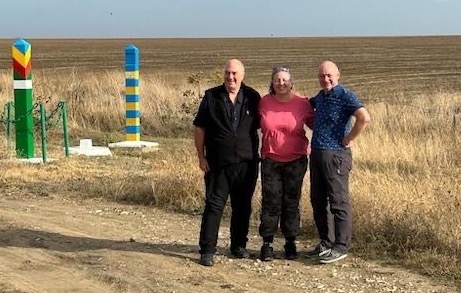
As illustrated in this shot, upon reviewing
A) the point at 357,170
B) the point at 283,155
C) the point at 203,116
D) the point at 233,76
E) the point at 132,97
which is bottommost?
the point at 357,170

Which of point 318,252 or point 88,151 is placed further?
point 88,151

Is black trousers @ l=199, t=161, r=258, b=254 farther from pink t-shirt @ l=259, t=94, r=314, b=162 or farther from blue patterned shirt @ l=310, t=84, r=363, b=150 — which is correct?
blue patterned shirt @ l=310, t=84, r=363, b=150

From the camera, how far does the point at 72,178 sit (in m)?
10.3

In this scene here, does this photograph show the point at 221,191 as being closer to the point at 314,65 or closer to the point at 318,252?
the point at 318,252

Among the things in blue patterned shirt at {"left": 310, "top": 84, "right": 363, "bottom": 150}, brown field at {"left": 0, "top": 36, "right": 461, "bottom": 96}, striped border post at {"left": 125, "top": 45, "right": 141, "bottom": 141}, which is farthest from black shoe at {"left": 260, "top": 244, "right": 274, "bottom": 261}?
brown field at {"left": 0, "top": 36, "right": 461, "bottom": 96}

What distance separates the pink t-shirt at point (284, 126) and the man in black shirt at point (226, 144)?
124mm

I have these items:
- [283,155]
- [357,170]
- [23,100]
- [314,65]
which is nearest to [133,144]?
[23,100]

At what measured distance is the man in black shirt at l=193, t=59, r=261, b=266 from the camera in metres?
6.24

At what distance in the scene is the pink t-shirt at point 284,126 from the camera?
20.4 feet

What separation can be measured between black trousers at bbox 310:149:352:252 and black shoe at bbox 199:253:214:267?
98 centimetres

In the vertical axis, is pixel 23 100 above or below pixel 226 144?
above

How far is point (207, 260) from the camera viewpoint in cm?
624

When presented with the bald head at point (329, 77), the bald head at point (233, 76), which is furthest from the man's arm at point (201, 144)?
the bald head at point (329, 77)

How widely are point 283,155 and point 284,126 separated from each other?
255 millimetres
